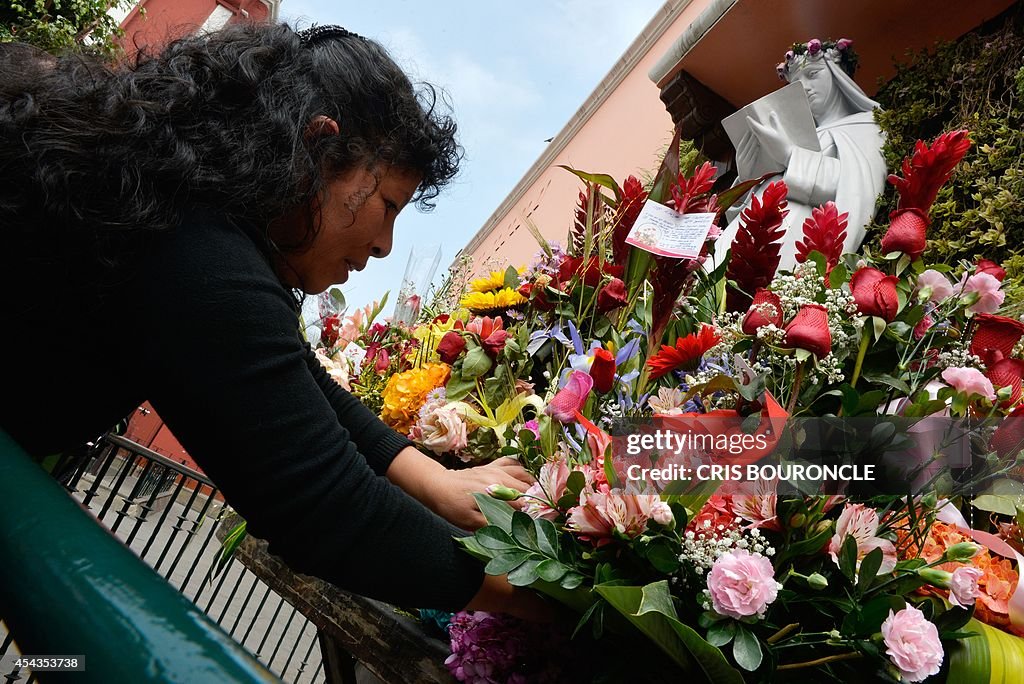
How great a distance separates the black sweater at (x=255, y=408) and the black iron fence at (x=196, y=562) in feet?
8.77

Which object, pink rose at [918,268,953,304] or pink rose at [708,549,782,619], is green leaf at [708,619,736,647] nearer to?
pink rose at [708,549,782,619]

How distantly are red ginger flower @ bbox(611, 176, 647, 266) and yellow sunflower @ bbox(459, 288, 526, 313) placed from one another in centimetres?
22

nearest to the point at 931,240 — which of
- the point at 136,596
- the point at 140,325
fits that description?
the point at 140,325

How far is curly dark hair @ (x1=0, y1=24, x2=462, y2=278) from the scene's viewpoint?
0.80 meters

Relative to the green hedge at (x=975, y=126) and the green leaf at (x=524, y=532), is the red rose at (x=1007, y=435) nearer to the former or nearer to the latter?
the green leaf at (x=524, y=532)

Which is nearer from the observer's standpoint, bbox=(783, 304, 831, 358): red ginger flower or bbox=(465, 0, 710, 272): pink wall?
bbox=(783, 304, 831, 358): red ginger flower

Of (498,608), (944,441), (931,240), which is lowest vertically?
(498,608)

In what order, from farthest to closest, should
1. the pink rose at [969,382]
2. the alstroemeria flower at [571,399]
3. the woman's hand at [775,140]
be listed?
the woman's hand at [775,140] → the alstroemeria flower at [571,399] → the pink rose at [969,382]

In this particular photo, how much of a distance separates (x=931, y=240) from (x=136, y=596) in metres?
2.18

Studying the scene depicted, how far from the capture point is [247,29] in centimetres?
110

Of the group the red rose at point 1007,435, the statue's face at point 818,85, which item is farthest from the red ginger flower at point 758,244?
the statue's face at point 818,85

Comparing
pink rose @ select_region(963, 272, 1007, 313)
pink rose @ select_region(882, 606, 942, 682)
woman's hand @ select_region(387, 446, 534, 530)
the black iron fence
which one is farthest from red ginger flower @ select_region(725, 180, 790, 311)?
the black iron fence

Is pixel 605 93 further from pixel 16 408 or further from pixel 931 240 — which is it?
pixel 16 408

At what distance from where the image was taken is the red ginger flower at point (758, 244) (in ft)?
3.45
